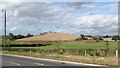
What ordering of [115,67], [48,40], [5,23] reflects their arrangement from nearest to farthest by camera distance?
[115,67]
[5,23]
[48,40]

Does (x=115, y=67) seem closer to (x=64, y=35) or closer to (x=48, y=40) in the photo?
(x=48, y=40)

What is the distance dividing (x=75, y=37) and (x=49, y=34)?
1367cm

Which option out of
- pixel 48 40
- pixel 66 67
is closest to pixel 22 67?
pixel 66 67

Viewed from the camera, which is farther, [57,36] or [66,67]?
[57,36]

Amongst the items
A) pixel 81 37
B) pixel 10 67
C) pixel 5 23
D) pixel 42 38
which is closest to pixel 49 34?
pixel 42 38

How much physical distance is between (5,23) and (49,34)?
88.6 metres

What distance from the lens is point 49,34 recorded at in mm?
153375

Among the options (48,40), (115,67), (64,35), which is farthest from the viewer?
(64,35)

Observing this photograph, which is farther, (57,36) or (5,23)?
(57,36)

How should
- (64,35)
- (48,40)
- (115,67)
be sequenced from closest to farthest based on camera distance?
(115,67) < (48,40) < (64,35)

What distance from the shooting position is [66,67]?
2161 centimetres

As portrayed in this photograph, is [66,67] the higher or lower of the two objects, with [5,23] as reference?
lower

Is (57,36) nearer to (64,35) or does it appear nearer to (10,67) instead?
(64,35)

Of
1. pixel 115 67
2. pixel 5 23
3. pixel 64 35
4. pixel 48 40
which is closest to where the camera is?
pixel 115 67
